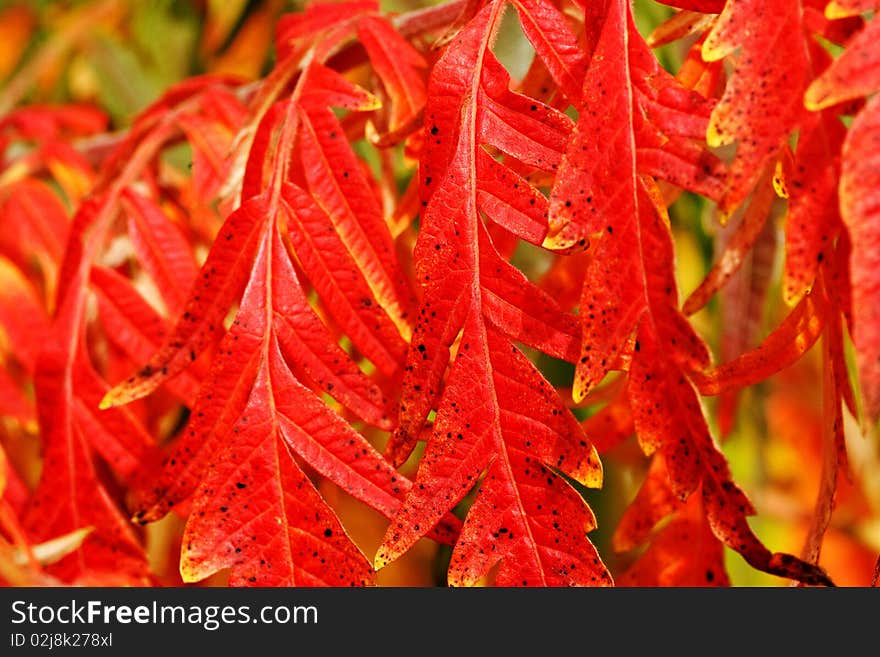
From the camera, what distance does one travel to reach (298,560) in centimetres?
49

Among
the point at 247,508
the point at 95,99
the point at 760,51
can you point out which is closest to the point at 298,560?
the point at 247,508

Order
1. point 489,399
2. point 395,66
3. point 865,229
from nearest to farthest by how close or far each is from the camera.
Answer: point 865,229, point 489,399, point 395,66

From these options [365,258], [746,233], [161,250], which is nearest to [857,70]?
[746,233]

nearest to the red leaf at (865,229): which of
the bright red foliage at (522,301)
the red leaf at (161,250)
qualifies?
the bright red foliage at (522,301)

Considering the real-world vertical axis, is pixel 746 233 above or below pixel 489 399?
above

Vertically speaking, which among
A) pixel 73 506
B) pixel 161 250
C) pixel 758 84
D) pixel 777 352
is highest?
pixel 758 84

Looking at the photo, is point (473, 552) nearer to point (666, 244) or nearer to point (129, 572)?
point (666, 244)

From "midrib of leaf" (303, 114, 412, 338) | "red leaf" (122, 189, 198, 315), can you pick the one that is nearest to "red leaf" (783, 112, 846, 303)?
"midrib of leaf" (303, 114, 412, 338)

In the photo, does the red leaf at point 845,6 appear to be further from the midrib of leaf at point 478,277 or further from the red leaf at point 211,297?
the red leaf at point 211,297

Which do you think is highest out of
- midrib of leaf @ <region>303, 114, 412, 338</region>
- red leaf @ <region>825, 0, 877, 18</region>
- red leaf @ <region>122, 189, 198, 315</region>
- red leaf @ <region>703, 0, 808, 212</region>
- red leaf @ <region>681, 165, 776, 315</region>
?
red leaf @ <region>825, 0, 877, 18</region>

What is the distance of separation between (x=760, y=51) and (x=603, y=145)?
0.26 ft

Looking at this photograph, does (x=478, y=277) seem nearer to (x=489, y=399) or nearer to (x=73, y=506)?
(x=489, y=399)

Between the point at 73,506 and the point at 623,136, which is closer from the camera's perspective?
the point at 623,136

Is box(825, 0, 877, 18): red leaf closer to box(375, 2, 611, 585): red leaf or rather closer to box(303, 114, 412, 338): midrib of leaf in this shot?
box(375, 2, 611, 585): red leaf
